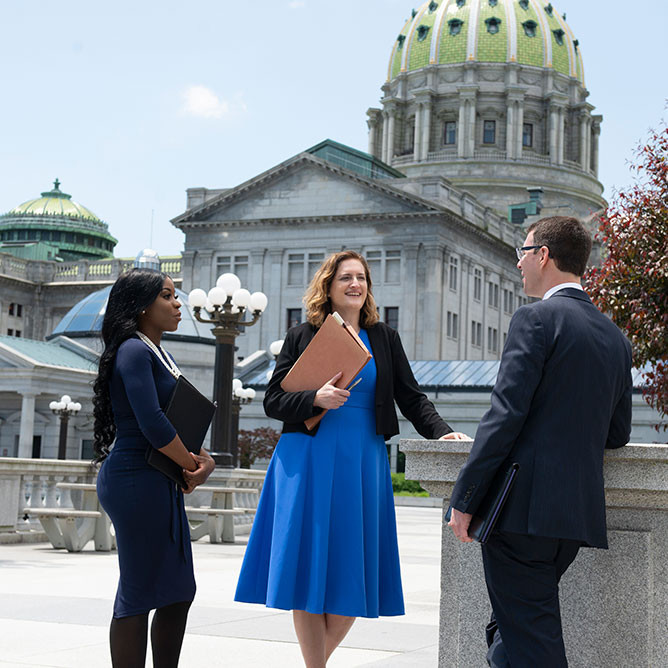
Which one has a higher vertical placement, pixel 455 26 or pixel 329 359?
pixel 455 26

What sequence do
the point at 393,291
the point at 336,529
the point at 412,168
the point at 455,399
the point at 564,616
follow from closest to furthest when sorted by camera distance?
1. the point at 564,616
2. the point at 336,529
3. the point at 455,399
4. the point at 393,291
5. the point at 412,168

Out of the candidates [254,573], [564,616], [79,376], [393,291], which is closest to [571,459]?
[564,616]

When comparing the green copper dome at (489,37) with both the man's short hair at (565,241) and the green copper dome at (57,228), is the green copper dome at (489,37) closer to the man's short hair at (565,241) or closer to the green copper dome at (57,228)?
the green copper dome at (57,228)

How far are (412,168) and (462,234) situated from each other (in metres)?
31.8

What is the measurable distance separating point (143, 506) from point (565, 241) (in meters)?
2.24

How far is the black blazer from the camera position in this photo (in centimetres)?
576

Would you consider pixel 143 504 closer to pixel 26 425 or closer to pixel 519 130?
pixel 26 425

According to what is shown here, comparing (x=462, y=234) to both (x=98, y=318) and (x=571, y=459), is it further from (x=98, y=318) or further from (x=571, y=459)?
(x=571, y=459)

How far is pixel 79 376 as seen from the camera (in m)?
55.4

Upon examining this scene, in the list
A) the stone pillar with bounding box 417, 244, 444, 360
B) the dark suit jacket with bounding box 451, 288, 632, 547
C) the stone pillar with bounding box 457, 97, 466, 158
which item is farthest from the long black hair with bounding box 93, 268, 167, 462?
the stone pillar with bounding box 457, 97, 466, 158

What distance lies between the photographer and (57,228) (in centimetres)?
11000

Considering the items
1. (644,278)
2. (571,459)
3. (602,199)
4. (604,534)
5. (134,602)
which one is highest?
(602,199)

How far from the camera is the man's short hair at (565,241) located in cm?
480

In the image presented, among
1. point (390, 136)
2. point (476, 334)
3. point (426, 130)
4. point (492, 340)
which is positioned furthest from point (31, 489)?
point (390, 136)
